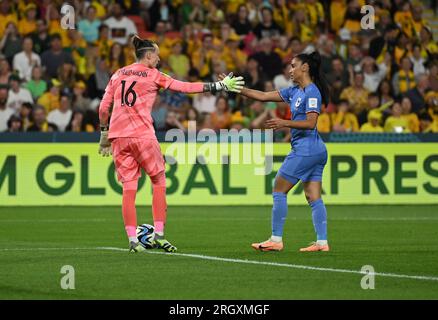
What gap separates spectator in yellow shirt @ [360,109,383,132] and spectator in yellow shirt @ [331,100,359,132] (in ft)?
0.61

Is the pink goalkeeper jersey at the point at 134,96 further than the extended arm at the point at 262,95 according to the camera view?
No

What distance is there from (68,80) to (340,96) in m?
5.54

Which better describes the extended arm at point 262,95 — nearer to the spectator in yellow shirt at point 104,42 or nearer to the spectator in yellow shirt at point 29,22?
the spectator in yellow shirt at point 104,42

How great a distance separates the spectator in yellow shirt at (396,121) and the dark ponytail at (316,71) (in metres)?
9.82

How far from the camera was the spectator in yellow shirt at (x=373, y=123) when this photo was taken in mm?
22656

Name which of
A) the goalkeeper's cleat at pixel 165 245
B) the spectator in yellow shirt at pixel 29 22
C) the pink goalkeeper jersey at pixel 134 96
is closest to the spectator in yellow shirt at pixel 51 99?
the spectator in yellow shirt at pixel 29 22

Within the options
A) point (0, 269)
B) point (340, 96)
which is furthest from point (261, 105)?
point (0, 269)

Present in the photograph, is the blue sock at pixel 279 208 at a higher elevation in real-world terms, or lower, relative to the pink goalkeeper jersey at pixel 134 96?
lower

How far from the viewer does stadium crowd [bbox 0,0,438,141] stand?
22469 millimetres

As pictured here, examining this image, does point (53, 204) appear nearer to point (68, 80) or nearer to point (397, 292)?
point (68, 80)

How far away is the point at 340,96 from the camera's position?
23688 mm

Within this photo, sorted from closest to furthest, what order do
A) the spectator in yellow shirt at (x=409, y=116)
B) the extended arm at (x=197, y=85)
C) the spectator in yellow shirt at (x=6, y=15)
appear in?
the extended arm at (x=197, y=85) < the spectator in yellow shirt at (x=409, y=116) < the spectator in yellow shirt at (x=6, y=15)

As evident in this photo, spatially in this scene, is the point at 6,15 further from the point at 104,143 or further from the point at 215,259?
the point at 215,259

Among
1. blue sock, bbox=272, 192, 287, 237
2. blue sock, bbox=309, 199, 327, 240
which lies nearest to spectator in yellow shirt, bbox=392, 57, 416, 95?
blue sock, bbox=309, 199, 327, 240
